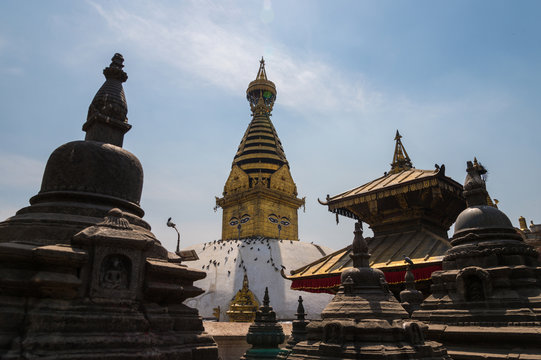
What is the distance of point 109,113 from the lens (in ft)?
26.8

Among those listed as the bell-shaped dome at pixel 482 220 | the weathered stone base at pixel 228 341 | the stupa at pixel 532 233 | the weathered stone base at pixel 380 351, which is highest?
the stupa at pixel 532 233

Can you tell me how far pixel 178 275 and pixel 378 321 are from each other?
12.7 ft

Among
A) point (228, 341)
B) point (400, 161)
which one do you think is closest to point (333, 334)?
point (228, 341)

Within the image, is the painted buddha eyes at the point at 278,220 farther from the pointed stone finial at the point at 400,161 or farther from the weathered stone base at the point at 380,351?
the weathered stone base at the point at 380,351

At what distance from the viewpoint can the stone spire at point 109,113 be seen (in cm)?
802

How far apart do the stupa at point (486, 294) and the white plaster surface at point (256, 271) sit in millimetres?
22903

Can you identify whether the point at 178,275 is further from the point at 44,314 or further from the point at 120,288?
the point at 44,314

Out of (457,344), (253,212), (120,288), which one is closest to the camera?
(120,288)

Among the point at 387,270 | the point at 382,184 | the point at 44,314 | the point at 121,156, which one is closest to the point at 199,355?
the point at 44,314

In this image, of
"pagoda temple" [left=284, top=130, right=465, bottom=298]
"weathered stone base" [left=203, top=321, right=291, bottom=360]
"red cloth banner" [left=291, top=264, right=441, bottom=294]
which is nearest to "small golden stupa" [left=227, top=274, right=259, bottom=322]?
"pagoda temple" [left=284, top=130, right=465, bottom=298]

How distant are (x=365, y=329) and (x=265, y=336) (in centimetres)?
539

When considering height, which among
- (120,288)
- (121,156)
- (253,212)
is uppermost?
(253,212)

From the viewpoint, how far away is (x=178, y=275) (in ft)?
20.9

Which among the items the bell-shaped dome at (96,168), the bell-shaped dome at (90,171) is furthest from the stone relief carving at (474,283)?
the bell-shaped dome at (90,171)
